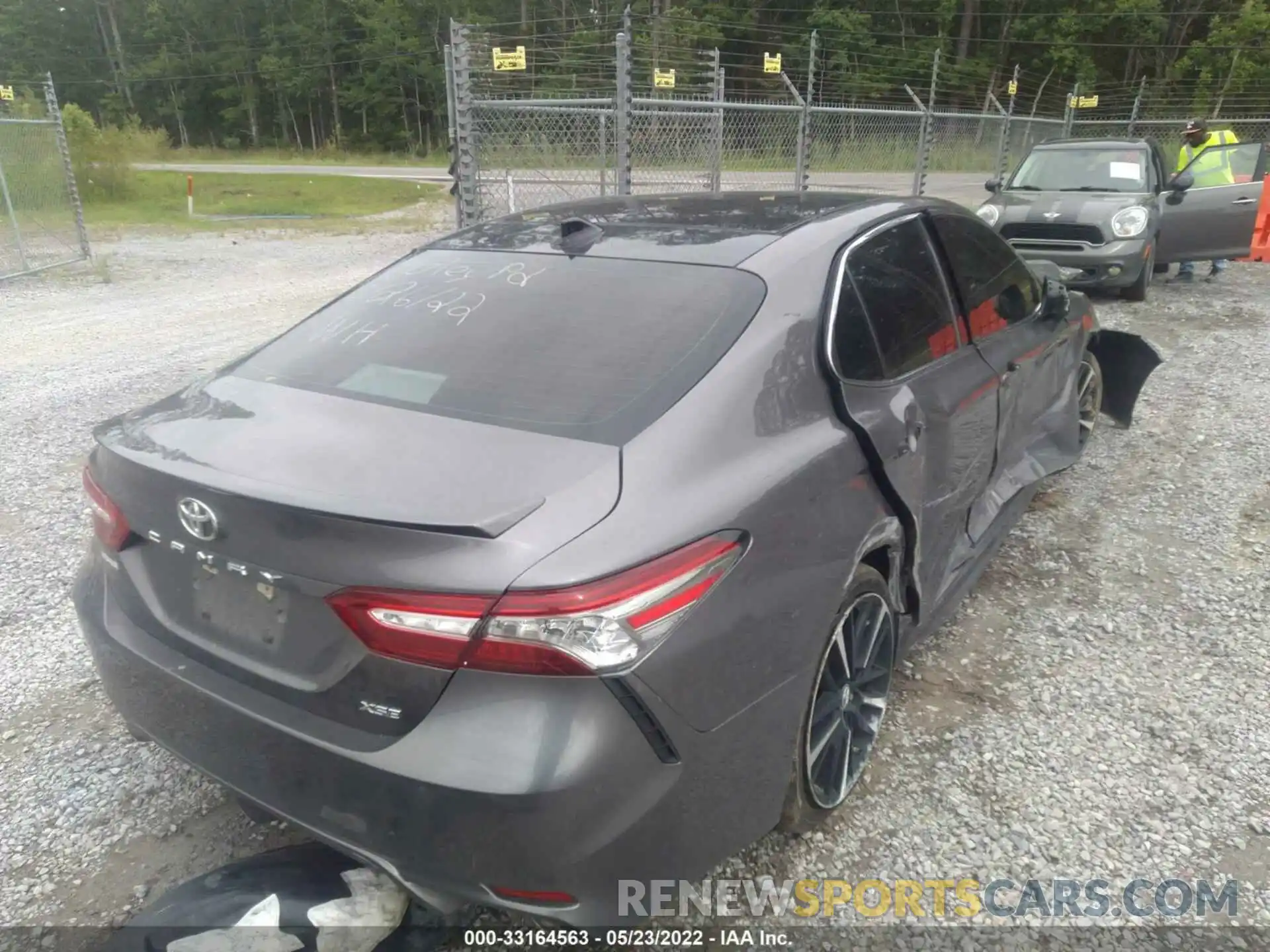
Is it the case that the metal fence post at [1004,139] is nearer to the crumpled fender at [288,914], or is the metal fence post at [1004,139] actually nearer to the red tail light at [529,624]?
the red tail light at [529,624]

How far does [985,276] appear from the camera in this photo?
11.5 feet

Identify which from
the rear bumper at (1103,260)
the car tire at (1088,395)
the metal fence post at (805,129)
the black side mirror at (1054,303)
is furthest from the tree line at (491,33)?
the black side mirror at (1054,303)

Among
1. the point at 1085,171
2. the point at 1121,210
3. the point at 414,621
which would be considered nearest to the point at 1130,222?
the point at 1121,210

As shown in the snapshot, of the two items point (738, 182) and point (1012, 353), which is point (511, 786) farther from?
point (738, 182)

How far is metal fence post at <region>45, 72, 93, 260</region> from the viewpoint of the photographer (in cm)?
1118

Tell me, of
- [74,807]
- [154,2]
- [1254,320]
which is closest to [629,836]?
[74,807]

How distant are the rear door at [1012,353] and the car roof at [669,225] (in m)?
0.48

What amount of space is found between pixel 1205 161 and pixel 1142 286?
6.42ft

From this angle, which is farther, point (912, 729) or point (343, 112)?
point (343, 112)

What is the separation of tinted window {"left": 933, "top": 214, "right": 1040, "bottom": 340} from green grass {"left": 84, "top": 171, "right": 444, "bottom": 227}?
61.8 feet

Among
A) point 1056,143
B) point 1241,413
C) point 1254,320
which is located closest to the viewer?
point 1241,413

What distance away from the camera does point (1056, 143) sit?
409 inches

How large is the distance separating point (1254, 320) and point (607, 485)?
9.58m

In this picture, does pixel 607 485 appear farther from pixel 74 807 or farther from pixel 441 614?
pixel 74 807
